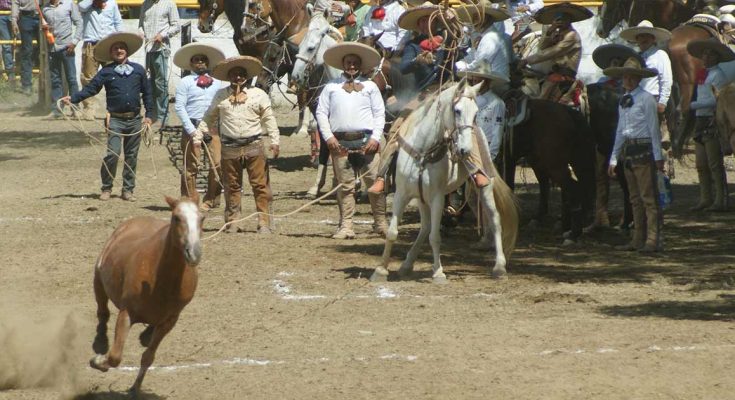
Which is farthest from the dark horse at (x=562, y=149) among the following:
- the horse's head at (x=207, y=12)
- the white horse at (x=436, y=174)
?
the horse's head at (x=207, y=12)

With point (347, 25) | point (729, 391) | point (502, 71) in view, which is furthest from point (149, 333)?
point (347, 25)

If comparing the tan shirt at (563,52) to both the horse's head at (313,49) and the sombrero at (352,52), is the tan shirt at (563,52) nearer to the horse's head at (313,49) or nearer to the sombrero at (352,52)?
the sombrero at (352,52)

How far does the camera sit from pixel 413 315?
35.5 feet

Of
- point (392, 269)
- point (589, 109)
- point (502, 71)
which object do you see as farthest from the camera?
point (589, 109)

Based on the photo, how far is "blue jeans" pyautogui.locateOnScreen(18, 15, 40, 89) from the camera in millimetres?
26516

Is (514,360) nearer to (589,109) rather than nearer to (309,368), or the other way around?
(309,368)

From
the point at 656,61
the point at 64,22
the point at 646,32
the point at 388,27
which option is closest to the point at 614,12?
the point at 646,32

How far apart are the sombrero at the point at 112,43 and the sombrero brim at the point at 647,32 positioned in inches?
235

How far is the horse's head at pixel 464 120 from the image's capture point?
37.8 feet

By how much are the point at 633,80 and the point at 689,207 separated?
3.97 metres

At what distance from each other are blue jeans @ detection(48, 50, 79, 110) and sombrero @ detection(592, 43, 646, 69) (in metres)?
12.7

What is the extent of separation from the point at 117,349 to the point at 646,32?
28.6ft

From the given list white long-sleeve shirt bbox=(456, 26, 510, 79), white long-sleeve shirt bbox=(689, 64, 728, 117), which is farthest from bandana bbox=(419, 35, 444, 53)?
white long-sleeve shirt bbox=(689, 64, 728, 117)

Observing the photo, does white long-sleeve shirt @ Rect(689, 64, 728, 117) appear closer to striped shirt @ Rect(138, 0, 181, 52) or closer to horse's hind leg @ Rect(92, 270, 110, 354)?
horse's hind leg @ Rect(92, 270, 110, 354)
